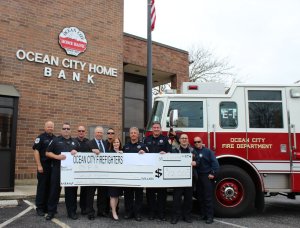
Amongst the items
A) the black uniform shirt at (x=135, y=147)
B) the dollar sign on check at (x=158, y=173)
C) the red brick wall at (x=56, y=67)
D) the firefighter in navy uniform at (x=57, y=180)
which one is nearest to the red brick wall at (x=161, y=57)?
the red brick wall at (x=56, y=67)

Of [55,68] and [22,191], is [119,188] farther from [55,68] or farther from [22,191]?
[55,68]

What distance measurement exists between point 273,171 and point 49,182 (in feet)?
14.9

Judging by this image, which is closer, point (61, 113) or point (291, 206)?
point (291, 206)

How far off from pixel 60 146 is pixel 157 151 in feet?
6.25

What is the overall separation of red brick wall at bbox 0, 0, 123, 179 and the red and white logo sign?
5.8 inches

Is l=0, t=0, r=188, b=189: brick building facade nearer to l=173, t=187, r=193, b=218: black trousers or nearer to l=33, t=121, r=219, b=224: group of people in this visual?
l=33, t=121, r=219, b=224: group of people

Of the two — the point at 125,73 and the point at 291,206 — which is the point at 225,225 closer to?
the point at 291,206

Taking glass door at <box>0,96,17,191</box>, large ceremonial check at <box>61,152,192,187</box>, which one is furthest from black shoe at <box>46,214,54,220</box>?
glass door at <box>0,96,17,191</box>

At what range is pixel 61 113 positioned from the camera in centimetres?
1234

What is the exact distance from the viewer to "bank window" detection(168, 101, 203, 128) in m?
7.72

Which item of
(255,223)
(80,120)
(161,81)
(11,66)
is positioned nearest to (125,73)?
(161,81)

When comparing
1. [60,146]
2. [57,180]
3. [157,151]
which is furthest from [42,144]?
[157,151]

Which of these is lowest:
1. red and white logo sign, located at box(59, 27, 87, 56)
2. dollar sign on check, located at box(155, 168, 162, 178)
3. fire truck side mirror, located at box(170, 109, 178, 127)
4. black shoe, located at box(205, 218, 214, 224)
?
black shoe, located at box(205, 218, 214, 224)

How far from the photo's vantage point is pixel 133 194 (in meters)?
7.37
